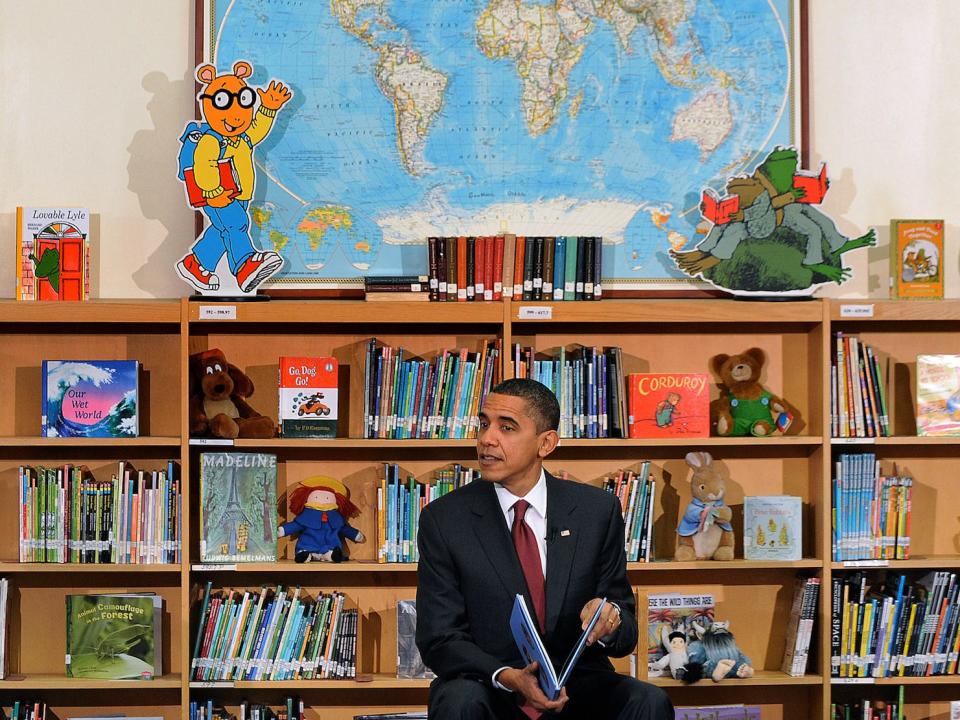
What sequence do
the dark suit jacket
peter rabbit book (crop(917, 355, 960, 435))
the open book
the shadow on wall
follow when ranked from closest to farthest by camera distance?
the open book < the dark suit jacket < peter rabbit book (crop(917, 355, 960, 435)) < the shadow on wall

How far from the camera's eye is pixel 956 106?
4703 mm

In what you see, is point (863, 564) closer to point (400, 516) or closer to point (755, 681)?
point (755, 681)

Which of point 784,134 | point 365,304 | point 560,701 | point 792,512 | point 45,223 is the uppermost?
point 784,134

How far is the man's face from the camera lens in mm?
3254

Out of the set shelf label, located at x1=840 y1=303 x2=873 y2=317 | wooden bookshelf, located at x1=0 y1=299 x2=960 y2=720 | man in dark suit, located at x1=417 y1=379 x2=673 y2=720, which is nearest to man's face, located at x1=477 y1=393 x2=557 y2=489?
man in dark suit, located at x1=417 y1=379 x2=673 y2=720

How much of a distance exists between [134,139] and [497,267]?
1500 mm

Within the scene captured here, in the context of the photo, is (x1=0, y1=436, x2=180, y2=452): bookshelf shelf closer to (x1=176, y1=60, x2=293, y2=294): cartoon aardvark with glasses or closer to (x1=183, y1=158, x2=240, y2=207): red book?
(x1=176, y1=60, x2=293, y2=294): cartoon aardvark with glasses

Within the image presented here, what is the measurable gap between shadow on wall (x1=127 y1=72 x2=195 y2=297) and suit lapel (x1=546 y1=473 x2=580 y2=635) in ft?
6.35

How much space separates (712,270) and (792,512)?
0.93 metres

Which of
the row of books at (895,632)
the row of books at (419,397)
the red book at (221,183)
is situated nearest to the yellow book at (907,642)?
the row of books at (895,632)

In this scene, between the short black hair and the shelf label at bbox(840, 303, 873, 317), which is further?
the shelf label at bbox(840, 303, 873, 317)

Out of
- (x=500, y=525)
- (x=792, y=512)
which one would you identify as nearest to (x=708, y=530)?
(x=792, y=512)

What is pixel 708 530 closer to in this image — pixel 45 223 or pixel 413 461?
pixel 413 461

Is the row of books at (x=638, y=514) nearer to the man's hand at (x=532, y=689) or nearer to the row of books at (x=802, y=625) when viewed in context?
the row of books at (x=802, y=625)
